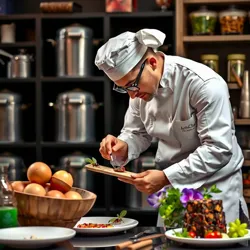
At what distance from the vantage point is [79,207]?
1.89m

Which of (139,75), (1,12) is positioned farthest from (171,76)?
(1,12)

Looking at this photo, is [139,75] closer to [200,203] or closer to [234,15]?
[200,203]

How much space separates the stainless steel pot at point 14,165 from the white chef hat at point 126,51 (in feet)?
6.72

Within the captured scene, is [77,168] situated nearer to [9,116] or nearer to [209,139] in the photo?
[9,116]

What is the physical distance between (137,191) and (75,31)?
1.09 meters

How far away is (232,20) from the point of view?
4.15m

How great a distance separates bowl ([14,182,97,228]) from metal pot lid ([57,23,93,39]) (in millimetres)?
2467

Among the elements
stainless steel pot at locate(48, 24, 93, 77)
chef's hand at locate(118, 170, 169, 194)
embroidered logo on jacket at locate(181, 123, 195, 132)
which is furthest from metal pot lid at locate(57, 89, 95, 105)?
chef's hand at locate(118, 170, 169, 194)

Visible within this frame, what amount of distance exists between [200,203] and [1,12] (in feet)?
9.59

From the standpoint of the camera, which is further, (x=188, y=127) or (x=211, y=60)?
(x=211, y=60)

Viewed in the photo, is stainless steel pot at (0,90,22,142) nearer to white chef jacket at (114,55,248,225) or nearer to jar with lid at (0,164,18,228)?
white chef jacket at (114,55,248,225)

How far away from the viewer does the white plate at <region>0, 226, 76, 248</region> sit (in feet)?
5.54

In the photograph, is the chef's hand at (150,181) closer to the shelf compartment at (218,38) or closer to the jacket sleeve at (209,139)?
the jacket sleeve at (209,139)

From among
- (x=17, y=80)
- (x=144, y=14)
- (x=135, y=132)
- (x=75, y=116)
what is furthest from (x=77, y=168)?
(x=135, y=132)
